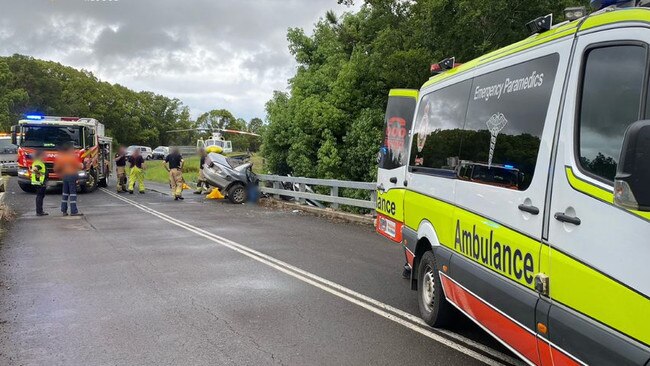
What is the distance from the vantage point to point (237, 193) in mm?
17156

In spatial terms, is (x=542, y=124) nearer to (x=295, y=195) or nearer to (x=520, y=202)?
(x=520, y=202)

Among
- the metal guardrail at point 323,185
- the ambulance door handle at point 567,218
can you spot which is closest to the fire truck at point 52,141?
the metal guardrail at point 323,185

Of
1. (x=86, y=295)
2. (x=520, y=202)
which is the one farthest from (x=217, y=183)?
(x=520, y=202)

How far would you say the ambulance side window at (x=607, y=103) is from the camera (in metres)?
2.48

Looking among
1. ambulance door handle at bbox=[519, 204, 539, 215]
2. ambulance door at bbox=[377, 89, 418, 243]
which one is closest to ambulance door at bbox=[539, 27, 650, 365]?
ambulance door handle at bbox=[519, 204, 539, 215]

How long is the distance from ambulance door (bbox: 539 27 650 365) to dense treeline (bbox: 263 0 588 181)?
36.6 ft

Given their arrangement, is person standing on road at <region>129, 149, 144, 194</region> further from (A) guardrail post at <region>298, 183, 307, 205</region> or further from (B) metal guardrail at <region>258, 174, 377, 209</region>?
(A) guardrail post at <region>298, 183, 307, 205</region>

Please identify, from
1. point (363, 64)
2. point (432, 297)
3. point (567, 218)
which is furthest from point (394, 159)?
point (363, 64)

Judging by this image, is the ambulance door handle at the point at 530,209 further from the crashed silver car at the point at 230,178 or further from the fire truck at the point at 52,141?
the fire truck at the point at 52,141

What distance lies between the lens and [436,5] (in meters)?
13.9

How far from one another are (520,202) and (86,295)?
523 centimetres

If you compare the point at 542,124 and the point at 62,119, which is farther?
the point at 62,119

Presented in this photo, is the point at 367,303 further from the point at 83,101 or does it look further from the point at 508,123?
the point at 83,101

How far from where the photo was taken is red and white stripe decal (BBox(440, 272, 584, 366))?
114 inches
